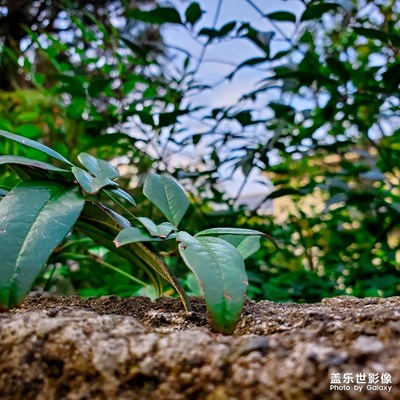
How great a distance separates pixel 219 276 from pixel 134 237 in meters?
0.07

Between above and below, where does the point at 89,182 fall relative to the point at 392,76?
below

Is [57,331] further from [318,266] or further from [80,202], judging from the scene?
[318,266]

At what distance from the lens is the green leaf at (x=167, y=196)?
1.52 ft

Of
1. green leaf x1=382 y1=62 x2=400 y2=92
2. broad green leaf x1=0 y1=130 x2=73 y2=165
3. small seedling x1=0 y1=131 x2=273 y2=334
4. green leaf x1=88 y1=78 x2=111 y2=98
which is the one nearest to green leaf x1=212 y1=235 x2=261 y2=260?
small seedling x1=0 y1=131 x2=273 y2=334

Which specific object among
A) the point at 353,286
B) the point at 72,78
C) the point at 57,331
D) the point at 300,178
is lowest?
the point at 353,286

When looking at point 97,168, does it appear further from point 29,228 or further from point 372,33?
point 372,33

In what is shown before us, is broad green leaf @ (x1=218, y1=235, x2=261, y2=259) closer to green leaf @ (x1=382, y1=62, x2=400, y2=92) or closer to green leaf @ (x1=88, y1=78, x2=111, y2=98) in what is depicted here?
green leaf @ (x1=382, y1=62, x2=400, y2=92)

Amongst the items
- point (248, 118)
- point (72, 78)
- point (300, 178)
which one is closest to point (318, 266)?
point (300, 178)

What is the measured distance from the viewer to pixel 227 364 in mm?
265

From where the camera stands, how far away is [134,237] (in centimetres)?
35

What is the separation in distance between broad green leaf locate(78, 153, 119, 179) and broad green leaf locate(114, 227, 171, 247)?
4.7 inches

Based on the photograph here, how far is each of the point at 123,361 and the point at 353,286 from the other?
904mm

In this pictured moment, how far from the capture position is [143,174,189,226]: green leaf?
0.46 meters

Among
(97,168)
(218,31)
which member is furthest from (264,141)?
(97,168)
